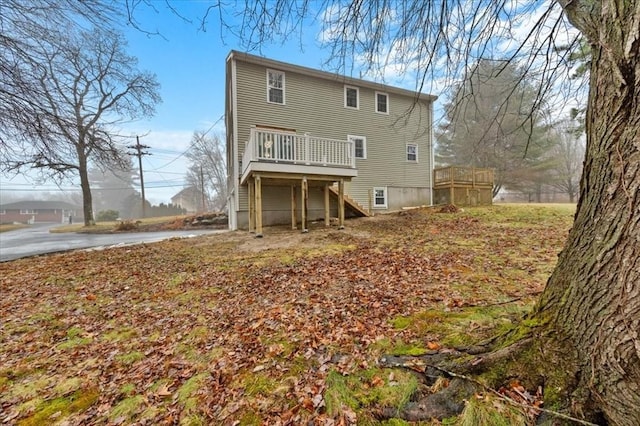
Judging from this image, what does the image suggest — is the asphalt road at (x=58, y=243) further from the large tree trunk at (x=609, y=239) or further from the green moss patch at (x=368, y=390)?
the large tree trunk at (x=609, y=239)

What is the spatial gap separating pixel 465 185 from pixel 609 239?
16.5m

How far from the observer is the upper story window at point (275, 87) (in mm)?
12812

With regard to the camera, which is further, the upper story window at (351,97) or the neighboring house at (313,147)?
the upper story window at (351,97)

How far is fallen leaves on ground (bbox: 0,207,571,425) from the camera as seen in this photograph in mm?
2326

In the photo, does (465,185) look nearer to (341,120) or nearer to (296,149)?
(341,120)

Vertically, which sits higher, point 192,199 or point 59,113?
point 192,199

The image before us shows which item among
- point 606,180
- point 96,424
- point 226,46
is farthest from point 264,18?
point 96,424

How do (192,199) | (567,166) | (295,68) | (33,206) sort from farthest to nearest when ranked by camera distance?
(33,206) → (192,199) → (567,166) → (295,68)

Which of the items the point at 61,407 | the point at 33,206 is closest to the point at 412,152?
the point at 61,407

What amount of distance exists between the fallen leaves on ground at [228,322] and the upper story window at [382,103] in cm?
1036

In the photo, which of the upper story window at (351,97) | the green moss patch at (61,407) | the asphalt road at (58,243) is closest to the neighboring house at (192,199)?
the asphalt road at (58,243)

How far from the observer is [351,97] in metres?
15.0

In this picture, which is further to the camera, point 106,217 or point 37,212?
point 37,212

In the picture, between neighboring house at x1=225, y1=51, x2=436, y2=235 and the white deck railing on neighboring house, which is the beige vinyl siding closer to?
neighboring house at x1=225, y1=51, x2=436, y2=235
